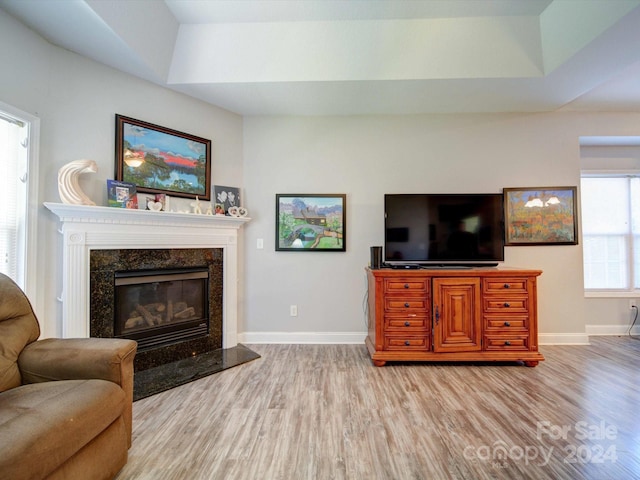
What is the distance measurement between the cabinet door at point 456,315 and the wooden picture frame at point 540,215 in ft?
3.41

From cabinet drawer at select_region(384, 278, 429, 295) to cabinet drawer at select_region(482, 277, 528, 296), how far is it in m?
0.58

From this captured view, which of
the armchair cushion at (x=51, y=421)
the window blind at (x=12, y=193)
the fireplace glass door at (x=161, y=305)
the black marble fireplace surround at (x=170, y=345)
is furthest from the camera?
the fireplace glass door at (x=161, y=305)

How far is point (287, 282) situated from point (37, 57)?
275 centimetres

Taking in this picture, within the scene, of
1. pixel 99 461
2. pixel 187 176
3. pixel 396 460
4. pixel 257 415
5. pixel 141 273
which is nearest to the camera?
pixel 99 461

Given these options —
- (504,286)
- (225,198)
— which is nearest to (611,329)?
(504,286)

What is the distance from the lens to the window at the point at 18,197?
1.79 meters

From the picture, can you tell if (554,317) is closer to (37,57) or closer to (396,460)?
(396,460)

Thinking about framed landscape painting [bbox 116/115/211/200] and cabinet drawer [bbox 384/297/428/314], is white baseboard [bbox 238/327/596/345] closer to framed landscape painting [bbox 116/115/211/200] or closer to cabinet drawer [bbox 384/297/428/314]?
cabinet drawer [bbox 384/297/428/314]

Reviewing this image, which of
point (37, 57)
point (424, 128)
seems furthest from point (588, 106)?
point (37, 57)

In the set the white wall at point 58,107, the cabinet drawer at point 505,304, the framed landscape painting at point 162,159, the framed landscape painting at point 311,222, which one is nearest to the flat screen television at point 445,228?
the cabinet drawer at point 505,304

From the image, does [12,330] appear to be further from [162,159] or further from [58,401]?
[162,159]

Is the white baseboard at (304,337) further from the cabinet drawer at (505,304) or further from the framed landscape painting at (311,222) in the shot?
the cabinet drawer at (505,304)

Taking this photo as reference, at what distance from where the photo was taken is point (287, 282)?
3.10 m

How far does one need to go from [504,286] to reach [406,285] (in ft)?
3.02
